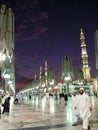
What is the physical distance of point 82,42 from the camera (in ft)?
429

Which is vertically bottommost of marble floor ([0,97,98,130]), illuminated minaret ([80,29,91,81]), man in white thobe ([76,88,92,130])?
marble floor ([0,97,98,130])

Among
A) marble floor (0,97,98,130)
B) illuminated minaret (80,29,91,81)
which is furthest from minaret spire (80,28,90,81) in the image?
marble floor (0,97,98,130)

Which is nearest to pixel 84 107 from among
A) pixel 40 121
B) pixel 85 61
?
pixel 40 121

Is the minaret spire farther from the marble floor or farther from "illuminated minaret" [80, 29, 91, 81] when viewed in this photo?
the marble floor

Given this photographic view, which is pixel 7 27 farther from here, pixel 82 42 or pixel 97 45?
pixel 82 42

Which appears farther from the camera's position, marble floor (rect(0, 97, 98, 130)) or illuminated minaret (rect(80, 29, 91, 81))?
illuminated minaret (rect(80, 29, 91, 81))

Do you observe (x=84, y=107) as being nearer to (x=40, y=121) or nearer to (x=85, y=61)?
(x=40, y=121)

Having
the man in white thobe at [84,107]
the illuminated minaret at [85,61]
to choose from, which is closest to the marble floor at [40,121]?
the man in white thobe at [84,107]

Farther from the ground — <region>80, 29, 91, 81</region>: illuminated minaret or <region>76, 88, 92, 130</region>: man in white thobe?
<region>80, 29, 91, 81</region>: illuminated minaret

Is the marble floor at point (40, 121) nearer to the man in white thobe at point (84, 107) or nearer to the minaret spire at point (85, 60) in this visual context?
the man in white thobe at point (84, 107)

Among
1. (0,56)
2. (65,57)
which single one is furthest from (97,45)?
(0,56)

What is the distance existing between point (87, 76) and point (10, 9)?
72706 mm

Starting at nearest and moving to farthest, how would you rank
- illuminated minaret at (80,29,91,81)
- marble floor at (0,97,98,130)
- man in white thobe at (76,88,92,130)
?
man in white thobe at (76,88,92,130) → marble floor at (0,97,98,130) → illuminated minaret at (80,29,91,81)

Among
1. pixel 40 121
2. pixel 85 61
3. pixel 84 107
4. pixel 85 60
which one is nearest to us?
pixel 84 107
